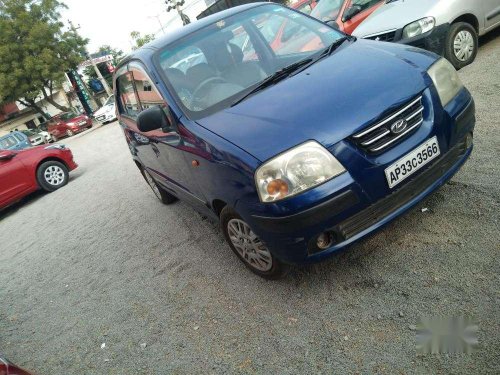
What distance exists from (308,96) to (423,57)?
3.08 feet

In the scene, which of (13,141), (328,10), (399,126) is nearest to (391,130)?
(399,126)

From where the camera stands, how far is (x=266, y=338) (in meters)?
2.42

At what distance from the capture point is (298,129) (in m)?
2.28

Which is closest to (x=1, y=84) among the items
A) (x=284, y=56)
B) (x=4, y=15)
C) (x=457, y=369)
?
(x=4, y=15)

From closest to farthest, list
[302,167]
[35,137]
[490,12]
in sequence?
1. [302,167]
2. [490,12]
3. [35,137]

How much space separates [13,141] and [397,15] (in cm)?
1301

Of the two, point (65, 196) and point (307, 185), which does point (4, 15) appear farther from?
point (307, 185)

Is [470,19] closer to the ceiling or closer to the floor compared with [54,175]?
closer to the ceiling

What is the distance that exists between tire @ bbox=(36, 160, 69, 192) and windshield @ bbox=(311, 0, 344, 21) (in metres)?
6.77

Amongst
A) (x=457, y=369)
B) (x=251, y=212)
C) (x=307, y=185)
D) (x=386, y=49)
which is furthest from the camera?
(x=386, y=49)

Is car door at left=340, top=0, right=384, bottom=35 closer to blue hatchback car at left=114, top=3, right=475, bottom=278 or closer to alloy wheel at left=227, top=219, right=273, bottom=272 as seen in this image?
blue hatchback car at left=114, top=3, right=475, bottom=278

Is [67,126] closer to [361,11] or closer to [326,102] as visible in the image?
[361,11]

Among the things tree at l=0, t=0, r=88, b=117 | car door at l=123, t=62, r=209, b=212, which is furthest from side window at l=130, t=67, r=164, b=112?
tree at l=0, t=0, r=88, b=117

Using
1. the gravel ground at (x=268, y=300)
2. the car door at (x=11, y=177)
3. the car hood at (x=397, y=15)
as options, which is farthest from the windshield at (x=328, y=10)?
the car door at (x=11, y=177)
